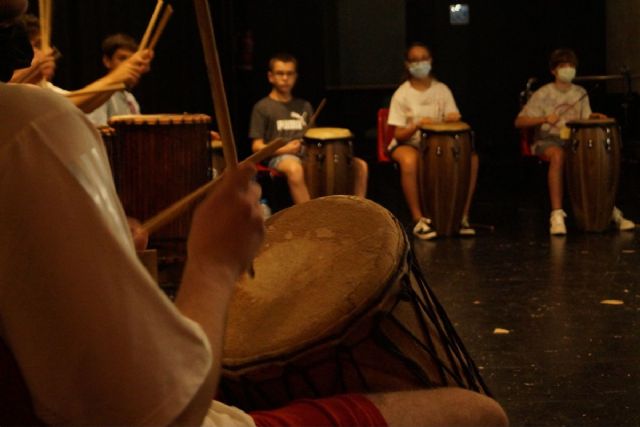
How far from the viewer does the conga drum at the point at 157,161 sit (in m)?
5.15

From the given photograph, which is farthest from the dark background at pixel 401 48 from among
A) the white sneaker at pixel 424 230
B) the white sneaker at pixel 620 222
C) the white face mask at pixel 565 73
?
the white sneaker at pixel 620 222

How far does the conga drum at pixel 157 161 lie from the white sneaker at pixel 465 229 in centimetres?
209

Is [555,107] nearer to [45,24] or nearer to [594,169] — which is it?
[594,169]

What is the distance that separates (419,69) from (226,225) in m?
6.02

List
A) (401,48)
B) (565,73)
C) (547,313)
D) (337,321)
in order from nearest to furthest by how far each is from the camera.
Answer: (337,321)
(547,313)
(565,73)
(401,48)

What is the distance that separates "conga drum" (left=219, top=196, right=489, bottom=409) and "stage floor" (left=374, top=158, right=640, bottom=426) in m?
1.41

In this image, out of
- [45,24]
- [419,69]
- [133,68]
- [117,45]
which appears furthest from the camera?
[419,69]

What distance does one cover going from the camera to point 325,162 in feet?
23.1

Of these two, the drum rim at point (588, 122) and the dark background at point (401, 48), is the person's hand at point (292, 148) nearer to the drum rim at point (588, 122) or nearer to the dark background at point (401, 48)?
the drum rim at point (588, 122)

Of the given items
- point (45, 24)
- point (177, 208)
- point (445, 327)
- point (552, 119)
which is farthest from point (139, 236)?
point (552, 119)

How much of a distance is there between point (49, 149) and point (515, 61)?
10.4 m

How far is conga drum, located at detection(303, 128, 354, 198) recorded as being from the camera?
7.02 metres

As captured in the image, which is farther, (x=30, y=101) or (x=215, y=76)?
(x=215, y=76)

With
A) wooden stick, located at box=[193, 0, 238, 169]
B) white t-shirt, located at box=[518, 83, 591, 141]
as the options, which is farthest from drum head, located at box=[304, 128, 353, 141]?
wooden stick, located at box=[193, 0, 238, 169]
